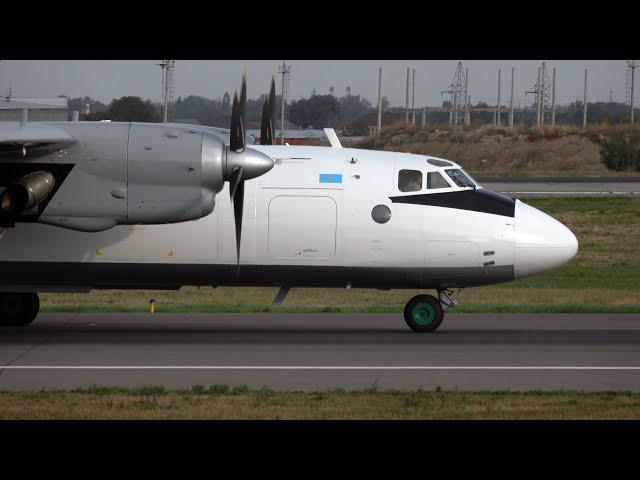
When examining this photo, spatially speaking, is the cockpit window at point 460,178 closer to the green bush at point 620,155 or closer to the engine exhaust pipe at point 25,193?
the engine exhaust pipe at point 25,193

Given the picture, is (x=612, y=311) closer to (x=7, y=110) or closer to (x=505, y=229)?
(x=505, y=229)

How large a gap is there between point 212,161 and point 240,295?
1114cm

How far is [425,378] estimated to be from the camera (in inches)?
591

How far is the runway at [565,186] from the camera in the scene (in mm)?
45938

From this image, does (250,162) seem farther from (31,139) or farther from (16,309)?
(16,309)

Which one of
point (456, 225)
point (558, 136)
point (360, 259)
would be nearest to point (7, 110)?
point (360, 259)

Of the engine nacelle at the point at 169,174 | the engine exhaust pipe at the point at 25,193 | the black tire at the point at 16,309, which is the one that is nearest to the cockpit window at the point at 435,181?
the engine nacelle at the point at 169,174

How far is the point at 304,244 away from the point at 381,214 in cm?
144

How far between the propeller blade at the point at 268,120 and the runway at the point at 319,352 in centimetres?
359

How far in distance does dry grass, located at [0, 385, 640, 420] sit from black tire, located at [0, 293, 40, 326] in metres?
6.72

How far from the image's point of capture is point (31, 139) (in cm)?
1631

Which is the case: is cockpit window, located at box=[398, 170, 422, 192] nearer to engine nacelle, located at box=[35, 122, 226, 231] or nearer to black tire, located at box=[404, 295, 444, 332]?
black tire, located at box=[404, 295, 444, 332]

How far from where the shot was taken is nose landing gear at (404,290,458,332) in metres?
19.5

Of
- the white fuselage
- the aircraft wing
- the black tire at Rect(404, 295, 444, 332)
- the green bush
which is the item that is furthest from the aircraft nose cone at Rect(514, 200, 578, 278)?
the green bush
